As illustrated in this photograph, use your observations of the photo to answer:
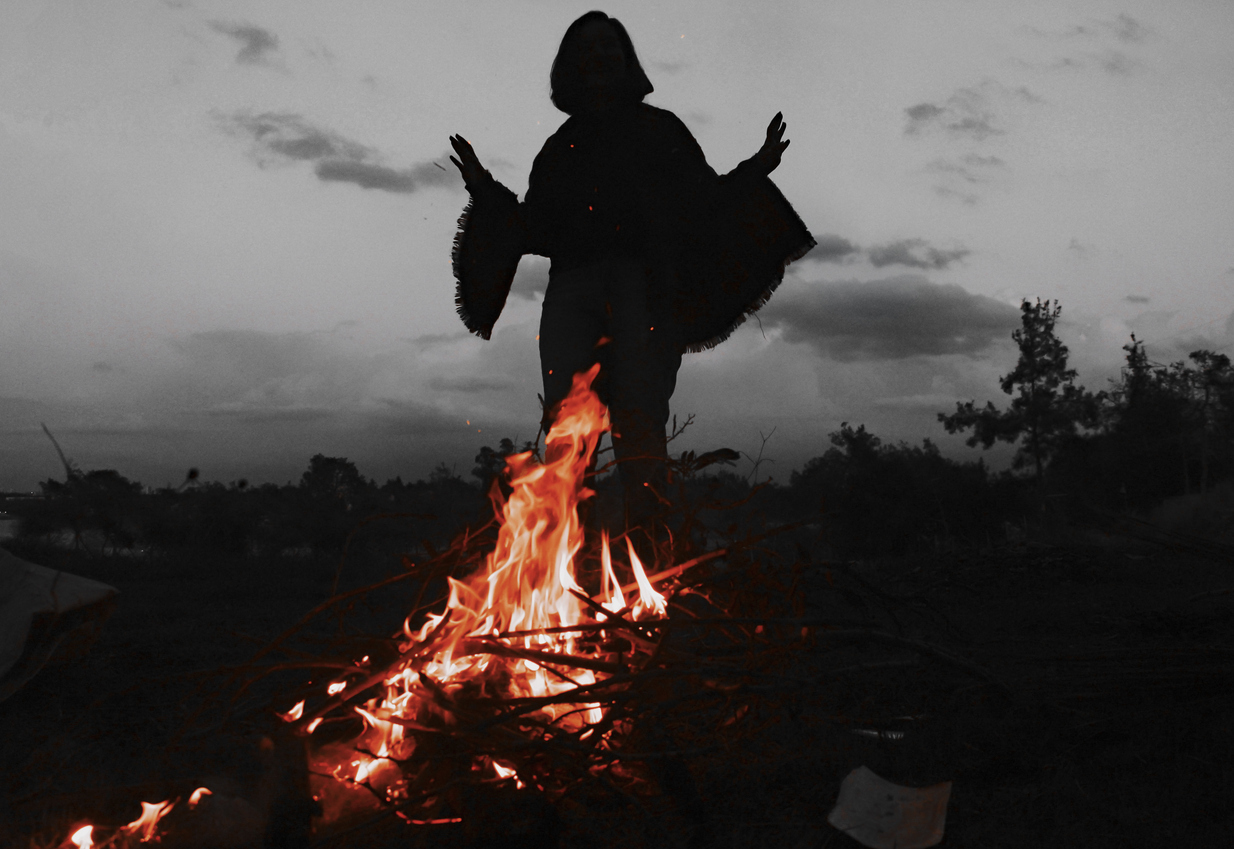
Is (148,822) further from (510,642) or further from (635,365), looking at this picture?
(635,365)

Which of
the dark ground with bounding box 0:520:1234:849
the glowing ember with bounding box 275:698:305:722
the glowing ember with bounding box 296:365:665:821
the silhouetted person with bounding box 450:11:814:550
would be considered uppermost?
the silhouetted person with bounding box 450:11:814:550

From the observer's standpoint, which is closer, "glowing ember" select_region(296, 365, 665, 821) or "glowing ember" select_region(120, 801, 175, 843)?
"glowing ember" select_region(120, 801, 175, 843)

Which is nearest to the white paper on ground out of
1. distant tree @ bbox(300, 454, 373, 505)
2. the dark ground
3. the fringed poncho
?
the dark ground

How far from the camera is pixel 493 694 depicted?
222 cm

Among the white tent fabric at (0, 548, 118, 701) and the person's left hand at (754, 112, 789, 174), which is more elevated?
the person's left hand at (754, 112, 789, 174)

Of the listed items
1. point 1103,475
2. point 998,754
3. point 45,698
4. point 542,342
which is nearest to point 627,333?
point 542,342

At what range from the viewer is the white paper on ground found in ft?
6.39

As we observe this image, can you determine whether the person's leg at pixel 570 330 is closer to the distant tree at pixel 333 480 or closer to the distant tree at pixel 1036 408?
the distant tree at pixel 333 480

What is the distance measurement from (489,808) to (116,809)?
3.39 feet

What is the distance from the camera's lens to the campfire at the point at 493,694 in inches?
76.0

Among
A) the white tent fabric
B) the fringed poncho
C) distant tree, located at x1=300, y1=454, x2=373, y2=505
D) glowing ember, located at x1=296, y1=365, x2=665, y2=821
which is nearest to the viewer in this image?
glowing ember, located at x1=296, y1=365, x2=665, y2=821

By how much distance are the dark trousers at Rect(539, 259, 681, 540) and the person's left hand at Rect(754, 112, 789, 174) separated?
0.82 m

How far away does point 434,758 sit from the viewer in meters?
1.95

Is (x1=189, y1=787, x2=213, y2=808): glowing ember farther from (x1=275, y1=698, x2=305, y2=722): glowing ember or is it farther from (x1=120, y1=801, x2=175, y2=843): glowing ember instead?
(x1=275, y1=698, x2=305, y2=722): glowing ember
